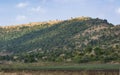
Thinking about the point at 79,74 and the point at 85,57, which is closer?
the point at 79,74

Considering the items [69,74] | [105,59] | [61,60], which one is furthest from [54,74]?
[61,60]

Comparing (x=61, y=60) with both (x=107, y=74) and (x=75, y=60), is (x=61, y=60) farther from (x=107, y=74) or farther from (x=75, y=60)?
(x=107, y=74)

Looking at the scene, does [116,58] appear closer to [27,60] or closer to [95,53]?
[95,53]

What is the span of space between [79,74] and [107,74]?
336cm

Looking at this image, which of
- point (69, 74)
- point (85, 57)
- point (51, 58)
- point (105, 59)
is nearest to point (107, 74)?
point (69, 74)

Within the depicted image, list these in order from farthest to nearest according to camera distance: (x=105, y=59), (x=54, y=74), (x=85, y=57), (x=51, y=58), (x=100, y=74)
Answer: (x=51, y=58) < (x=85, y=57) < (x=105, y=59) < (x=54, y=74) < (x=100, y=74)

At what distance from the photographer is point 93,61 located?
443ft

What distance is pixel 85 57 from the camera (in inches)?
5610

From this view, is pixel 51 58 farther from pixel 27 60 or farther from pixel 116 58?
pixel 116 58

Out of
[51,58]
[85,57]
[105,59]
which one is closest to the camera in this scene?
[105,59]

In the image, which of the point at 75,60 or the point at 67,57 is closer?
the point at 75,60

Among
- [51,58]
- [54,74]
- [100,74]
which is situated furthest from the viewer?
[51,58]

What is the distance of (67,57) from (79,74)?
4295 inches

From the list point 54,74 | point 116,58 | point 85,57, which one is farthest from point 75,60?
point 54,74
